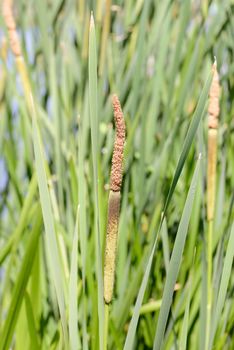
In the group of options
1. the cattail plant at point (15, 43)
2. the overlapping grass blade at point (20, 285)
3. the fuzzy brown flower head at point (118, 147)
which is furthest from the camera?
the cattail plant at point (15, 43)

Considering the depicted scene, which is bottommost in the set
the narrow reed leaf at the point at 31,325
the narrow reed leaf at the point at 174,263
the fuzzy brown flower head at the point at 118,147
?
the narrow reed leaf at the point at 31,325

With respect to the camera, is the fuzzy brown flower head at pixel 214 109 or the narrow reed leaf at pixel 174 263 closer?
the narrow reed leaf at pixel 174 263

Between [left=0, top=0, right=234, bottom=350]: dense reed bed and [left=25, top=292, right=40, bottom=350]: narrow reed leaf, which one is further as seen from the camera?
[left=25, top=292, right=40, bottom=350]: narrow reed leaf

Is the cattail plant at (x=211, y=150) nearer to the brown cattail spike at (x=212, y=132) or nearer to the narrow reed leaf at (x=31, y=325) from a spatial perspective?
the brown cattail spike at (x=212, y=132)

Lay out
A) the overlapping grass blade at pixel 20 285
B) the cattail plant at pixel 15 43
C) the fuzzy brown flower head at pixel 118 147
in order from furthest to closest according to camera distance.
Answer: the cattail plant at pixel 15 43, the overlapping grass blade at pixel 20 285, the fuzzy brown flower head at pixel 118 147

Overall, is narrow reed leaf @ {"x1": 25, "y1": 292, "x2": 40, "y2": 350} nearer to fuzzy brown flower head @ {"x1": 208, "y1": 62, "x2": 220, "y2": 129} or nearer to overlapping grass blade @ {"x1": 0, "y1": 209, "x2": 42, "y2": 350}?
overlapping grass blade @ {"x1": 0, "y1": 209, "x2": 42, "y2": 350}

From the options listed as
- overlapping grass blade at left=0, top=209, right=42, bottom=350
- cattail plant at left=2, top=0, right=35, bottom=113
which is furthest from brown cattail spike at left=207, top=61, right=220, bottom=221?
cattail plant at left=2, top=0, right=35, bottom=113

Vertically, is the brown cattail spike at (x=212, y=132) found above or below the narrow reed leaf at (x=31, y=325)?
above

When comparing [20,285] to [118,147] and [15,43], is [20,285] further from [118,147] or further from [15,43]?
[15,43]

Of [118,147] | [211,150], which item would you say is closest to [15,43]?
[211,150]

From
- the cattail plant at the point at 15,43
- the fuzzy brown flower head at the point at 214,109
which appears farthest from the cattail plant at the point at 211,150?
the cattail plant at the point at 15,43
